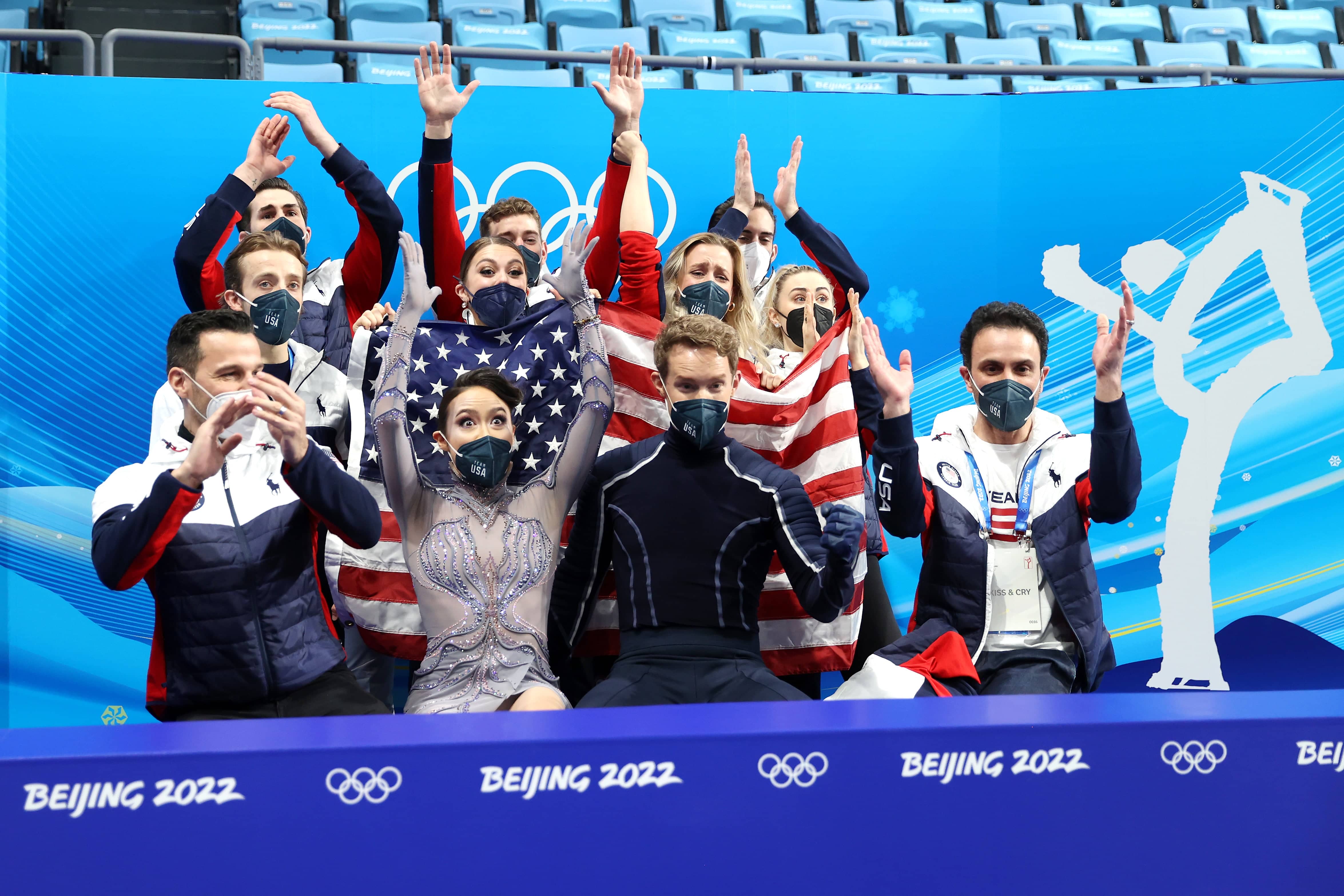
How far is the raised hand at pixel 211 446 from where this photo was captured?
102 inches

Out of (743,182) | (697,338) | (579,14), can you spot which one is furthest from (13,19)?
(697,338)

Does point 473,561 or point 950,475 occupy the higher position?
point 950,475

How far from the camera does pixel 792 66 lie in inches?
213

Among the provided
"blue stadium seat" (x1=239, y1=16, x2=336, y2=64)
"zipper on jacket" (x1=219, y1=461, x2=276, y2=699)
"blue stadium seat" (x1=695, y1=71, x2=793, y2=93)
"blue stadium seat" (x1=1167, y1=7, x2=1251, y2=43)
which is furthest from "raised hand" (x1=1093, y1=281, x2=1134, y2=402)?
"blue stadium seat" (x1=1167, y1=7, x2=1251, y2=43)

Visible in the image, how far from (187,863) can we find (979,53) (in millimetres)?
7619

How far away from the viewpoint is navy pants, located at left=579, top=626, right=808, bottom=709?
2.96 metres

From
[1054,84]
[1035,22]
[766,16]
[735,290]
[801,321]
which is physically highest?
[1035,22]

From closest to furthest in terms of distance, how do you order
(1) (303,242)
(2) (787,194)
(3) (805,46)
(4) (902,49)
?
1. (2) (787,194)
2. (1) (303,242)
3. (3) (805,46)
4. (4) (902,49)

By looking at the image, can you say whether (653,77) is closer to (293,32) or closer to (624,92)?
(293,32)

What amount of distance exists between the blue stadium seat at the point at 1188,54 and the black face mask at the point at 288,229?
6.18 m

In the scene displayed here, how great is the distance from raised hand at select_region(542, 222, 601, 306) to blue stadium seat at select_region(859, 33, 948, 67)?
499 cm

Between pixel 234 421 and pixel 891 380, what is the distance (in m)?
1.66

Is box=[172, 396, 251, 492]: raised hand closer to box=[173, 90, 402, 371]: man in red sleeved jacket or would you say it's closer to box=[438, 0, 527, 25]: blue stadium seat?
box=[173, 90, 402, 371]: man in red sleeved jacket

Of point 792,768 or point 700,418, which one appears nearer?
point 792,768
